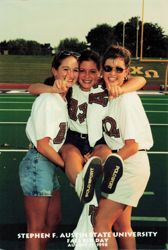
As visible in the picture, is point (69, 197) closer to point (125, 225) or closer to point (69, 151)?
point (125, 225)

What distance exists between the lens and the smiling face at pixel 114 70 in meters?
2.36

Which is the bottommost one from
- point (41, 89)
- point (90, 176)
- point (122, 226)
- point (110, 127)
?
point (122, 226)

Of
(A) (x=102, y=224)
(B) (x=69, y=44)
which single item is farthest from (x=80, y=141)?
(B) (x=69, y=44)

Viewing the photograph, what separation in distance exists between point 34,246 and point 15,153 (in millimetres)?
2678

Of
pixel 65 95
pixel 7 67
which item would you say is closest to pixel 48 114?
pixel 65 95

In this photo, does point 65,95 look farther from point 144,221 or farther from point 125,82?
point 144,221

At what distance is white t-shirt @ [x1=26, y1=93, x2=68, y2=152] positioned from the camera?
2.28 metres

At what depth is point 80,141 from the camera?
2.53 metres

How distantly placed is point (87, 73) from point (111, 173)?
615mm

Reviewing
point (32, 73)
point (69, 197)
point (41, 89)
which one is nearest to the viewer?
point (41, 89)

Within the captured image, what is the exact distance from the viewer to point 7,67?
1506 cm

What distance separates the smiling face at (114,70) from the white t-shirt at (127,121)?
0.14 meters

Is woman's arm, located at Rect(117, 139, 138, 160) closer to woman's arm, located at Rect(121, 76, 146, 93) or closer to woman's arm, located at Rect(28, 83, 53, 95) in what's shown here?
woman's arm, located at Rect(121, 76, 146, 93)

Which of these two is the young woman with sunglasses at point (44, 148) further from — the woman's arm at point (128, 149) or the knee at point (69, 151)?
the woman's arm at point (128, 149)
